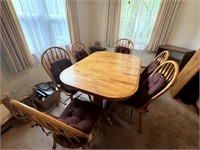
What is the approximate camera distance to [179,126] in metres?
1.49

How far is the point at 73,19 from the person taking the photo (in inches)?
94.9

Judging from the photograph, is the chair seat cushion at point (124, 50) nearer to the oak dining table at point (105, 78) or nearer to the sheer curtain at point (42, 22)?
the oak dining table at point (105, 78)

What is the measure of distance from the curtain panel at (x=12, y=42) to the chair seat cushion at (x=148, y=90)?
61.1 inches

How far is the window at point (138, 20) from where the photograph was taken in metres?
→ 2.45

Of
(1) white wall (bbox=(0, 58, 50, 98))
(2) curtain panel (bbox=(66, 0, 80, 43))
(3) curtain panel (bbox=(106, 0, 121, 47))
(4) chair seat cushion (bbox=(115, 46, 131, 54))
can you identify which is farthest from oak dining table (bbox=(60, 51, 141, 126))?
(3) curtain panel (bbox=(106, 0, 121, 47))

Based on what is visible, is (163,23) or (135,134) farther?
(163,23)

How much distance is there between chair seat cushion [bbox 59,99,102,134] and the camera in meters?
0.96

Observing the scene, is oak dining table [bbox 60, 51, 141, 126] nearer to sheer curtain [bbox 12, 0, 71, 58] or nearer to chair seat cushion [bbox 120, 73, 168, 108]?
chair seat cushion [bbox 120, 73, 168, 108]

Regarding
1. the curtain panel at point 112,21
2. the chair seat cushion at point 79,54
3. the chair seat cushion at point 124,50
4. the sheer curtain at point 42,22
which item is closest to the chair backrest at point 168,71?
the chair seat cushion at point 124,50

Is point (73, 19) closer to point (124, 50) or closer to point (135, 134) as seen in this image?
point (124, 50)

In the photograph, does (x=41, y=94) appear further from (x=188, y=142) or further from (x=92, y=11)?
(x=92, y=11)

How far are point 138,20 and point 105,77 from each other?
2.16m

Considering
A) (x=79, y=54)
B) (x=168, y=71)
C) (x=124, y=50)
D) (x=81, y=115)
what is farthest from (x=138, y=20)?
(x=81, y=115)

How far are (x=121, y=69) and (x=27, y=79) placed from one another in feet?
5.02
